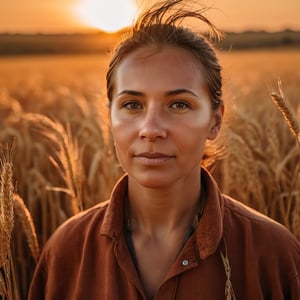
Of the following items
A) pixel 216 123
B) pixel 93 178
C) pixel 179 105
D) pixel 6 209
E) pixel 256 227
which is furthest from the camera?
pixel 93 178

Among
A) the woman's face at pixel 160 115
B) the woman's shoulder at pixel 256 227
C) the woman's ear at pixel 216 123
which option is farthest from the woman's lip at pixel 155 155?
the woman's shoulder at pixel 256 227

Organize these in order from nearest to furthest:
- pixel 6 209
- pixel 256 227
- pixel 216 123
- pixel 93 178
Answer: pixel 6 209 < pixel 256 227 < pixel 216 123 < pixel 93 178

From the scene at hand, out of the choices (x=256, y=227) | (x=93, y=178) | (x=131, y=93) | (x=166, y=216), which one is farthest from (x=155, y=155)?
(x=93, y=178)

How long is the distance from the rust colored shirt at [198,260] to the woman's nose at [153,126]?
1.26 ft

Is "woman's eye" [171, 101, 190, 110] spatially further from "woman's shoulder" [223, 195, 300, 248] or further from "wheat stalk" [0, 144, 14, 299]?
"wheat stalk" [0, 144, 14, 299]

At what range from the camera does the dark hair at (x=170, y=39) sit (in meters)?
2.11

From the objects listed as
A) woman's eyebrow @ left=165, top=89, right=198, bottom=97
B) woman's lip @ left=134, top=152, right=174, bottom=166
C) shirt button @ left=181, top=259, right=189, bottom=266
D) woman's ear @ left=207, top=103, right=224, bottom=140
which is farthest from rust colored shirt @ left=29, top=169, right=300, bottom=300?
woman's eyebrow @ left=165, top=89, right=198, bottom=97

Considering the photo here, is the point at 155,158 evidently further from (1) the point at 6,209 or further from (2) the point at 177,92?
(1) the point at 6,209

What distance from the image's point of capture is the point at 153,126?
6.16 feet

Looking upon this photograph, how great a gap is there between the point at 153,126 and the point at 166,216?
1.46ft

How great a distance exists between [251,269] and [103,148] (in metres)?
1.72

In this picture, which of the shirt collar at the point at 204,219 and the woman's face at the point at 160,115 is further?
the shirt collar at the point at 204,219

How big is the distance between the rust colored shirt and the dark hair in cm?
40

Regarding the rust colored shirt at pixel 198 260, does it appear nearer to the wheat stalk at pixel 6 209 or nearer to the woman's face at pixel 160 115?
the woman's face at pixel 160 115
